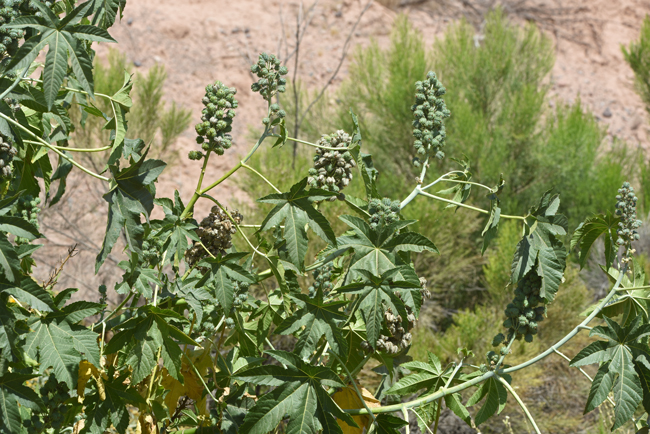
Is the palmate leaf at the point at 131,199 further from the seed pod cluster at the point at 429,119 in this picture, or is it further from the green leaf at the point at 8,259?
the seed pod cluster at the point at 429,119

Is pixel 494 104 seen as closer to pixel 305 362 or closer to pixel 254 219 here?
pixel 254 219

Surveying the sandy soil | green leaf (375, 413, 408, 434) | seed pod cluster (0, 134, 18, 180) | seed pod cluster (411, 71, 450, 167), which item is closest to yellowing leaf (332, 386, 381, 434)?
green leaf (375, 413, 408, 434)

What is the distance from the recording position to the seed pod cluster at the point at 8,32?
0.99 m

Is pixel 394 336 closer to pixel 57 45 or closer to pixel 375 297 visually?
pixel 375 297

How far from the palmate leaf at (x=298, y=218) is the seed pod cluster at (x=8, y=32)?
50cm

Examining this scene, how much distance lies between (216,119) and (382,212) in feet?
1.12

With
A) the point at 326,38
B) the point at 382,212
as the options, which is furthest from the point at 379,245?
the point at 326,38

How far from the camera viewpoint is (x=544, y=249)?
3.58 ft

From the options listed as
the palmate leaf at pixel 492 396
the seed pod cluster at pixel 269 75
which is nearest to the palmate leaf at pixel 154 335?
the seed pod cluster at pixel 269 75

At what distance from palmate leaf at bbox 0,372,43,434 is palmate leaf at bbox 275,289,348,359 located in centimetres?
41

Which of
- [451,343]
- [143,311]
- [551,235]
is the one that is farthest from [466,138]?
[143,311]

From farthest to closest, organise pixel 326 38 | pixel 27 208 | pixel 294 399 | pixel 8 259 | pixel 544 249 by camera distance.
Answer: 1. pixel 326 38
2. pixel 27 208
3. pixel 544 249
4. pixel 294 399
5. pixel 8 259

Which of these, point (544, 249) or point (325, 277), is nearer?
point (544, 249)

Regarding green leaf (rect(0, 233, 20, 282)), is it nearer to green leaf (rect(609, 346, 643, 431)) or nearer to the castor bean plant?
the castor bean plant
